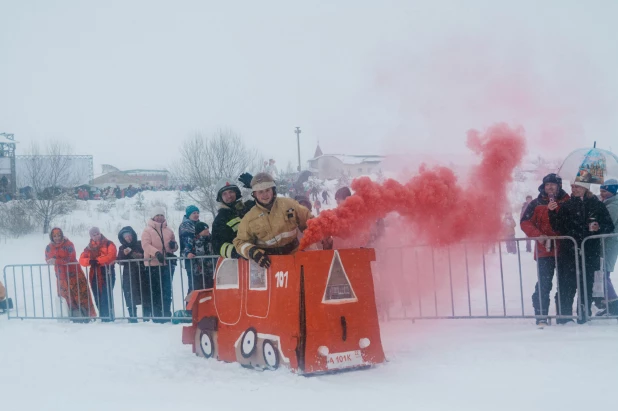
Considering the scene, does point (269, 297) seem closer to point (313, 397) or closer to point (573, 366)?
point (313, 397)

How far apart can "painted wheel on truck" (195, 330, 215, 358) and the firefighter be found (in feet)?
4.43

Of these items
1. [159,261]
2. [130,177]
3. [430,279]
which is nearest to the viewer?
[430,279]

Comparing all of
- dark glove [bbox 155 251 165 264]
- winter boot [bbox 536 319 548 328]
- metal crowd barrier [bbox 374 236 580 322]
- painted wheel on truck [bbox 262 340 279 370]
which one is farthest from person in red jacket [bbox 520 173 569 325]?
dark glove [bbox 155 251 165 264]

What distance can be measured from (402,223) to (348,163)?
45653mm

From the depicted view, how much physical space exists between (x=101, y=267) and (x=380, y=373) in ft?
23.5

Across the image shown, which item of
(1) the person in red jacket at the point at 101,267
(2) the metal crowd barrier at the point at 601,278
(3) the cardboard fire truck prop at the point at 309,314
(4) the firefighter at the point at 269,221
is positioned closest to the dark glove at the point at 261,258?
(3) the cardboard fire truck prop at the point at 309,314

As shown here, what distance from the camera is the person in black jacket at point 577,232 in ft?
26.3

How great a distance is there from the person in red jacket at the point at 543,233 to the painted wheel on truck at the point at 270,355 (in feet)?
12.3

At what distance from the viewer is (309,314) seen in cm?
609

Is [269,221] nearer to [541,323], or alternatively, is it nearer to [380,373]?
[380,373]

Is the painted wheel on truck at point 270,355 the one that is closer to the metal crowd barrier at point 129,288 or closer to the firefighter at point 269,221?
the firefighter at point 269,221

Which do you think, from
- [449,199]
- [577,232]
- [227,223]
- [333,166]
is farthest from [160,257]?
[333,166]

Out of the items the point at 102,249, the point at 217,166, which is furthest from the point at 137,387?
the point at 217,166

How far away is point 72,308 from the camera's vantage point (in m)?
11.7
